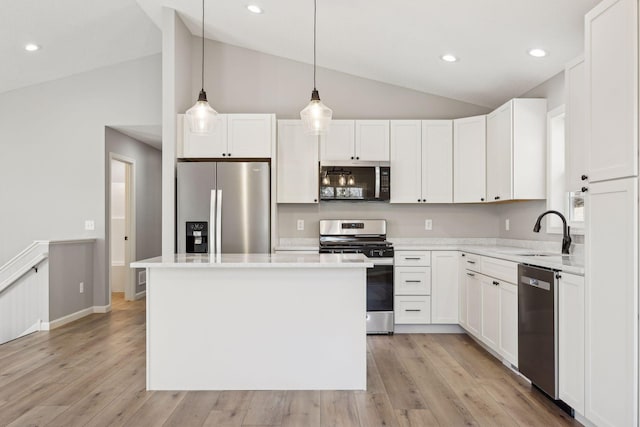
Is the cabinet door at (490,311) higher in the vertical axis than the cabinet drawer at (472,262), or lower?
lower

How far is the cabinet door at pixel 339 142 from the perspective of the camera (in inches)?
191

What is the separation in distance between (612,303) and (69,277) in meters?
5.13

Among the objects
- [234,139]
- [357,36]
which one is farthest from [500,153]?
[234,139]

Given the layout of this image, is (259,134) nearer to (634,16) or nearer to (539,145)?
(539,145)

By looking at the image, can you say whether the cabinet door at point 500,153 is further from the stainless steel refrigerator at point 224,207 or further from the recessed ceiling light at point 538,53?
the stainless steel refrigerator at point 224,207

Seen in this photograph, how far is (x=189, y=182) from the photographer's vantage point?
4406mm

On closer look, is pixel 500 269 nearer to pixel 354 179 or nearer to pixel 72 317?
pixel 354 179

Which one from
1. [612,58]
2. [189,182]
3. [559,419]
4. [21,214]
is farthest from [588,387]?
[21,214]

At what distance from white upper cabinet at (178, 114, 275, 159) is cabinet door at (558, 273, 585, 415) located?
2.94 metres

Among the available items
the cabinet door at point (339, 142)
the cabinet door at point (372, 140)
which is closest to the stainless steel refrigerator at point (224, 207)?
the cabinet door at point (339, 142)

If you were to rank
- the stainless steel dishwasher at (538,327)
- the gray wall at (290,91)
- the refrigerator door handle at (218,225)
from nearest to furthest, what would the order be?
the stainless steel dishwasher at (538,327) < the refrigerator door handle at (218,225) < the gray wall at (290,91)

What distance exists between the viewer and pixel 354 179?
15.8ft

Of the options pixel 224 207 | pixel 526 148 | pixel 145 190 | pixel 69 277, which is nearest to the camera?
pixel 526 148

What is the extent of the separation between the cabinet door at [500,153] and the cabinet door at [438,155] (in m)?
0.43
